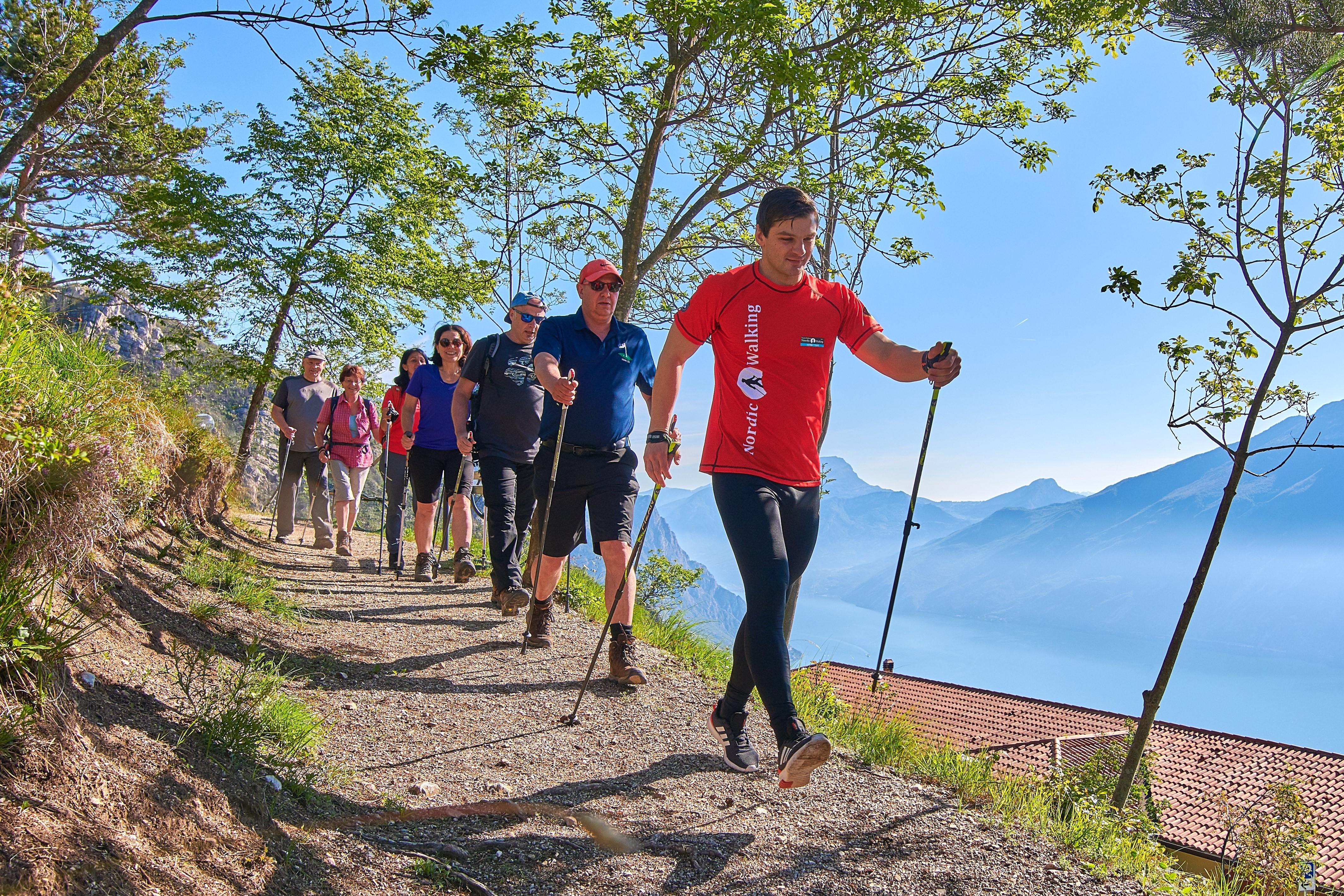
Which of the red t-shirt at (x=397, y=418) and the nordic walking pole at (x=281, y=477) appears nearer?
the red t-shirt at (x=397, y=418)

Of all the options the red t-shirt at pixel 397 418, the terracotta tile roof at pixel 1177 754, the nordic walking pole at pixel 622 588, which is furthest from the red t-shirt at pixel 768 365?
the terracotta tile roof at pixel 1177 754

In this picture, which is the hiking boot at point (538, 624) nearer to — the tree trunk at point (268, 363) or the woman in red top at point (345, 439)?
the woman in red top at point (345, 439)

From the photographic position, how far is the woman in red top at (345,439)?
11.0 metres

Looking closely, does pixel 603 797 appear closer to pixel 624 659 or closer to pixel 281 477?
pixel 624 659

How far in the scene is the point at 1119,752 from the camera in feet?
29.2

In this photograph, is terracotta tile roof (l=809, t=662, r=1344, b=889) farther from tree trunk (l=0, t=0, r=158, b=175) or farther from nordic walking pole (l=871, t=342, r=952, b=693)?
tree trunk (l=0, t=0, r=158, b=175)

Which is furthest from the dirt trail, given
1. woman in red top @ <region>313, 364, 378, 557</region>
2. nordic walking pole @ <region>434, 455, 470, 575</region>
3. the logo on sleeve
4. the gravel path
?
woman in red top @ <region>313, 364, 378, 557</region>

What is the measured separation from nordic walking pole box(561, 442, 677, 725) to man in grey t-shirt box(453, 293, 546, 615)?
1.42 metres

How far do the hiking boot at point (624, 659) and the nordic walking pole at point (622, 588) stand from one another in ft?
0.44

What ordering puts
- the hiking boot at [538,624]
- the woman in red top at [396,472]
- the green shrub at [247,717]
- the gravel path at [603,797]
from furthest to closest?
the woman in red top at [396,472] < the hiking boot at [538,624] < the green shrub at [247,717] < the gravel path at [603,797]

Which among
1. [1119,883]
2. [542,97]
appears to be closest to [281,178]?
[542,97]

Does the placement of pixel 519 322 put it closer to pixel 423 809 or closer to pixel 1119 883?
pixel 423 809

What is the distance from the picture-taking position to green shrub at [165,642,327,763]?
3.10 metres

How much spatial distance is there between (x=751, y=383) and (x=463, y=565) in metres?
4.72
